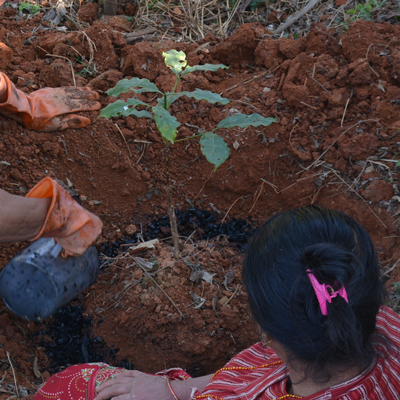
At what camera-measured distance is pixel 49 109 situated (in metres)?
2.72

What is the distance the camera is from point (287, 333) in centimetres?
108

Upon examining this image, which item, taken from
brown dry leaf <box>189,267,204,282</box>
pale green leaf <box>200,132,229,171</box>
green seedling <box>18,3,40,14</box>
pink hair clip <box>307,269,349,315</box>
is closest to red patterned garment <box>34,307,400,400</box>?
pink hair clip <box>307,269,349,315</box>

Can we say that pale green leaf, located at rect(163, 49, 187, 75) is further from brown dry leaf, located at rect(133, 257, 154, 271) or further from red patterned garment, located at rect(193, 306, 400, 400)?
red patterned garment, located at rect(193, 306, 400, 400)

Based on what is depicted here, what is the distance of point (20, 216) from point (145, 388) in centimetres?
89

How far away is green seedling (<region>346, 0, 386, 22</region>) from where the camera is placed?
301cm

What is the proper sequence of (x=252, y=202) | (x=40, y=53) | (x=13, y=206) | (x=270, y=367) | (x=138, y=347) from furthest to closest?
(x=40, y=53) → (x=252, y=202) → (x=138, y=347) → (x=13, y=206) → (x=270, y=367)

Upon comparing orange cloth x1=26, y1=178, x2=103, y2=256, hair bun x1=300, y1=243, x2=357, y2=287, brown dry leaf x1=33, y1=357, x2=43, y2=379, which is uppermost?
hair bun x1=300, y1=243, x2=357, y2=287

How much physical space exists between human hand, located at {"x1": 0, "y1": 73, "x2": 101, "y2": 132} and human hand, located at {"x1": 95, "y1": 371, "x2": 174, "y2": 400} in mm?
1675

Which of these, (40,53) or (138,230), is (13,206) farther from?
(40,53)

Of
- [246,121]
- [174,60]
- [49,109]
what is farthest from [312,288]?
[49,109]

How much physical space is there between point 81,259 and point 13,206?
0.60 metres

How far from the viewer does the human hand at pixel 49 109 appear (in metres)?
2.67

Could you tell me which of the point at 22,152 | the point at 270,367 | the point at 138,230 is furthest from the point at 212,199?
the point at 270,367

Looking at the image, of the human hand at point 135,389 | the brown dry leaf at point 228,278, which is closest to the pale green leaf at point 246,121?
the brown dry leaf at point 228,278
